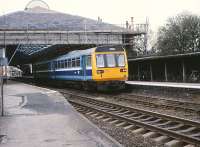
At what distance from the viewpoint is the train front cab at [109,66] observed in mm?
26578

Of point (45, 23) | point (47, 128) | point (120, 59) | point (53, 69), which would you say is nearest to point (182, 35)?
point (45, 23)

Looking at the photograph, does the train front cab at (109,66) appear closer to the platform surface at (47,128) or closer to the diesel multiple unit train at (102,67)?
the diesel multiple unit train at (102,67)

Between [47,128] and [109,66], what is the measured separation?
1487 centimetres

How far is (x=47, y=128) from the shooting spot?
40.6 feet

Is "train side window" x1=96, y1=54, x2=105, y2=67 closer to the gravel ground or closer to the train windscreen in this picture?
the train windscreen

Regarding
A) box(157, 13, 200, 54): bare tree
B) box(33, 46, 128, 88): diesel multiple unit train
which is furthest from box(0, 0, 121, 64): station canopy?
box(33, 46, 128, 88): diesel multiple unit train

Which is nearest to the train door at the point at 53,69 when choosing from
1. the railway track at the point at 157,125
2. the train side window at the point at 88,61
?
the train side window at the point at 88,61

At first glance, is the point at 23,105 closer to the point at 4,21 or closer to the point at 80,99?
the point at 80,99

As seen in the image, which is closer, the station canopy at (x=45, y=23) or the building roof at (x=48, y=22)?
the station canopy at (x=45, y=23)

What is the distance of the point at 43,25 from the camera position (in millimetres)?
50438

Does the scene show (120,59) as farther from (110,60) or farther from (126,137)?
(126,137)

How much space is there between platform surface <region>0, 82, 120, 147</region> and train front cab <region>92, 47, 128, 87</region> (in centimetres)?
813

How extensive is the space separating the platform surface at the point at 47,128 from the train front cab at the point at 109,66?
26.7 ft

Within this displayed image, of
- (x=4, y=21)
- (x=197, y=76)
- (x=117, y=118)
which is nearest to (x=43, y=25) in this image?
(x=4, y=21)
